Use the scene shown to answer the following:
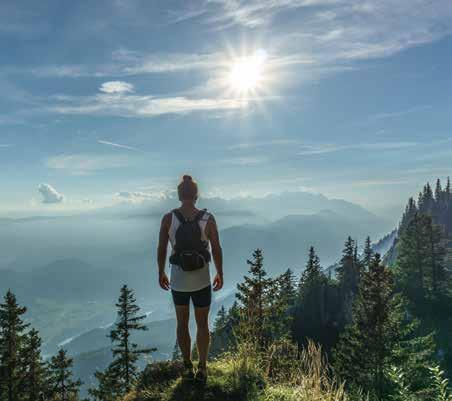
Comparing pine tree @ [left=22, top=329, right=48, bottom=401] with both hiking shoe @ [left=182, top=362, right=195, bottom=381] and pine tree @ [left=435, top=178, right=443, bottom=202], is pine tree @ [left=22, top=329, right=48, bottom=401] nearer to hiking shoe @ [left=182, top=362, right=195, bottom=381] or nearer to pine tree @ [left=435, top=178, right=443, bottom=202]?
hiking shoe @ [left=182, top=362, right=195, bottom=381]

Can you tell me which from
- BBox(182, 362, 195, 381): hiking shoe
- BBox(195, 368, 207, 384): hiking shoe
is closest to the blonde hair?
BBox(195, 368, 207, 384): hiking shoe

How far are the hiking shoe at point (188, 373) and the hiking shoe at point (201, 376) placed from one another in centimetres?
19

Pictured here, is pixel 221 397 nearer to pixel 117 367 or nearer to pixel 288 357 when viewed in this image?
pixel 288 357

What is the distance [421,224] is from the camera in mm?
51281

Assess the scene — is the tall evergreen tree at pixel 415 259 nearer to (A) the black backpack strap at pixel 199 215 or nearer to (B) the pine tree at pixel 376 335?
(B) the pine tree at pixel 376 335

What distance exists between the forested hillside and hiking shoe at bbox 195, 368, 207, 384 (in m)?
0.14

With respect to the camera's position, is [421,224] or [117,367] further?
[421,224]

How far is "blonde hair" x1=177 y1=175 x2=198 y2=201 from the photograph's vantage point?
626 centimetres

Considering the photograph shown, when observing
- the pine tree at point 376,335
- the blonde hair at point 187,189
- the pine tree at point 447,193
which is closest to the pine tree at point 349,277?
the pine tree at point 376,335

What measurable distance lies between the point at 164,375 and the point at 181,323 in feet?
5.30

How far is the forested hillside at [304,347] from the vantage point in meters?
6.16

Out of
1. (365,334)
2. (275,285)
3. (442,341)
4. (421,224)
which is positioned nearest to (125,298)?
(275,285)

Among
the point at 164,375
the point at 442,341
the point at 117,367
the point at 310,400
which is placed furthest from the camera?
the point at 442,341

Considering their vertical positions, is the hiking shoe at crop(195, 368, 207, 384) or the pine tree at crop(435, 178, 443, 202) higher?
the pine tree at crop(435, 178, 443, 202)
